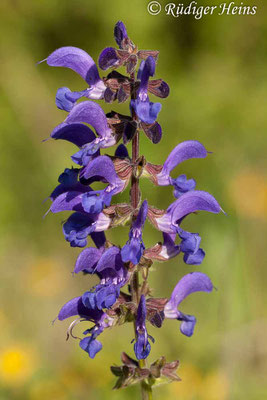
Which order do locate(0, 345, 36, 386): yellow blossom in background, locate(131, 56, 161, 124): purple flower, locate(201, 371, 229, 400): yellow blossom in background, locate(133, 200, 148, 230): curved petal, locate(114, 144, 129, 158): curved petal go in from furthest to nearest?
locate(0, 345, 36, 386): yellow blossom in background, locate(201, 371, 229, 400): yellow blossom in background, locate(114, 144, 129, 158): curved petal, locate(133, 200, 148, 230): curved petal, locate(131, 56, 161, 124): purple flower

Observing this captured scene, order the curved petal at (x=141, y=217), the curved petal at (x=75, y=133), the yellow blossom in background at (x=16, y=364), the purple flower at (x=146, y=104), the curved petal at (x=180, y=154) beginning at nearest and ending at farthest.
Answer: the purple flower at (x=146, y=104), the curved petal at (x=141, y=217), the curved petal at (x=75, y=133), the curved petal at (x=180, y=154), the yellow blossom in background at (x=16, y=364)

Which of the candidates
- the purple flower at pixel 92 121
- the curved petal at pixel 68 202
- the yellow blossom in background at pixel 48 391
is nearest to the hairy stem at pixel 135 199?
A: the purple flower at pixel 92 121

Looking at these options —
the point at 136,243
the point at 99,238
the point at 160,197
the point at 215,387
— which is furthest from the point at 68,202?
the point at 160,197

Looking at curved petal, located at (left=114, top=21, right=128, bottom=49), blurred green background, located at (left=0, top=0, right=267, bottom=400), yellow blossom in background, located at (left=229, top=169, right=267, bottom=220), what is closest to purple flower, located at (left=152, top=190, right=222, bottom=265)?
curved petal, located at (left=114, top=21, right=128, bottom=49)

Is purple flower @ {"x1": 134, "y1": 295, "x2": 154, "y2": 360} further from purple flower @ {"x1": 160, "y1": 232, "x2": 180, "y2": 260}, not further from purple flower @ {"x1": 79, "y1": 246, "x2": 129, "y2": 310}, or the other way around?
purple flower @ {"x1": 160, "y1": 232, "x2": 180, "y2": 260}

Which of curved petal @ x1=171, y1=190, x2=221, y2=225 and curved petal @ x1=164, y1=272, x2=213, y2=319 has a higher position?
curved petal @ x1=171, y1=190, x2=221, y2=225

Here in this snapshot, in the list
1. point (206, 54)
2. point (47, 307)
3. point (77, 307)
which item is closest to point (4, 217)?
point (47, 307)

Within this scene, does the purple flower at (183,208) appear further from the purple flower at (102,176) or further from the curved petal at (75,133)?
the curved petal at (75,133)
